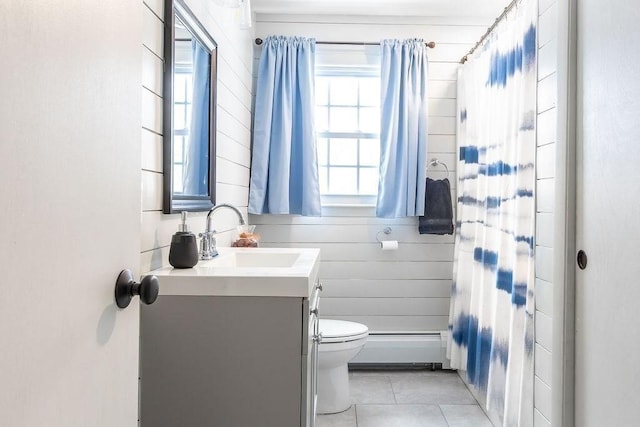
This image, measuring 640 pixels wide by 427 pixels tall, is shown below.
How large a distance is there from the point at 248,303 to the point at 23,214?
0.92m

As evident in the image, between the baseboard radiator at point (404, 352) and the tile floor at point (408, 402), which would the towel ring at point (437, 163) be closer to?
the baseboard radiator at point (404, 352)

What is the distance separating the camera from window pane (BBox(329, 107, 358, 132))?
138 inches

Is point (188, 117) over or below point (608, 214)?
over

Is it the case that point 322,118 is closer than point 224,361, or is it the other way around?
point 224,361

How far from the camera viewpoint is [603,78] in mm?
1456

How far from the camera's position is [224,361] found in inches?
56.1

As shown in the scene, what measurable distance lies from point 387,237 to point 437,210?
385mm

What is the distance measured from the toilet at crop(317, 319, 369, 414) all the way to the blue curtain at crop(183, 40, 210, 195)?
1030mm

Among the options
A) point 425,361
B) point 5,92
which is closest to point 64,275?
point 5,92

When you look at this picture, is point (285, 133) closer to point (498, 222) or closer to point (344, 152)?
point (344, 152)

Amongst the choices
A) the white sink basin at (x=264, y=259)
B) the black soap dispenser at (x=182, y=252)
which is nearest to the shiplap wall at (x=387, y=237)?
the white sink basin at (x=264, y=259)

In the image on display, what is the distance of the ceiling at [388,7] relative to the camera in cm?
319

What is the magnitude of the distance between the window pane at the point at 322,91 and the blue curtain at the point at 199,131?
1.39 meters

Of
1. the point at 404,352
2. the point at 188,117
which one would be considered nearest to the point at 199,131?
the point at 188,117
